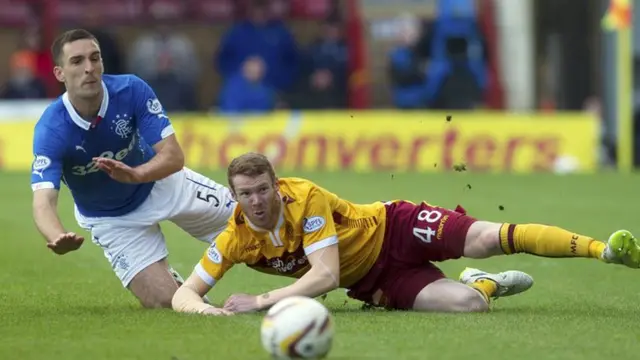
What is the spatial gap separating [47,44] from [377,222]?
59.3ft

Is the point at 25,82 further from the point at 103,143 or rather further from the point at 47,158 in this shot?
the point at 47,158

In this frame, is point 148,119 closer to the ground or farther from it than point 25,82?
farther from it

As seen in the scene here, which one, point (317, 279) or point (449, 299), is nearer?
point (317, 279)

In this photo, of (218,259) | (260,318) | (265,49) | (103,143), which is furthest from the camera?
(265,49)

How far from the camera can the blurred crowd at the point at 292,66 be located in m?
24.6

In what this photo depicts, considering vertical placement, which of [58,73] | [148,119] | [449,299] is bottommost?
[449,299]

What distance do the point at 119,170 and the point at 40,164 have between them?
0.60 m

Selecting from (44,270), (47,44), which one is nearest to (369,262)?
(44,270)

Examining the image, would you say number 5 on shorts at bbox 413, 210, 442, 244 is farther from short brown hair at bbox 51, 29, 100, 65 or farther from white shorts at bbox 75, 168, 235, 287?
short brown hair at bbox 51, 29, 100, 65

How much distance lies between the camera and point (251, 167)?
829 cm

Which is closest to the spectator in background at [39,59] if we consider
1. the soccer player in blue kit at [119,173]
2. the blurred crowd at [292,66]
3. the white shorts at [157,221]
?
the blurred crowd at [292,66]

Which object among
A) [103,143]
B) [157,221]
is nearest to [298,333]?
[103,143]

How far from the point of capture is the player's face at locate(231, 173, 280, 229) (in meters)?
8.29

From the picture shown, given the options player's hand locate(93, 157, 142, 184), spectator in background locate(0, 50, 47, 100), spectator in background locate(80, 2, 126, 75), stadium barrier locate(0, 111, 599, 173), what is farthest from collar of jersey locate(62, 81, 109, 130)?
spectator in background locate(0, 50, 47, 100)
